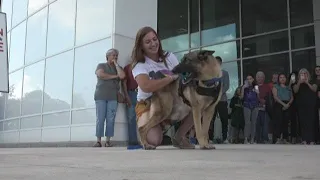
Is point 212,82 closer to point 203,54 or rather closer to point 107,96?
point 203,54

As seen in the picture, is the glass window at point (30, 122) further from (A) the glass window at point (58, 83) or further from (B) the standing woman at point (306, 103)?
(B) the standing woman at point (306, 103)

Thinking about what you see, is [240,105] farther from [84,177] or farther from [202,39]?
[84,177]

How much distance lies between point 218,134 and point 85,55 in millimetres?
4326

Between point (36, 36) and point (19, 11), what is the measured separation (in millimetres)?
2719

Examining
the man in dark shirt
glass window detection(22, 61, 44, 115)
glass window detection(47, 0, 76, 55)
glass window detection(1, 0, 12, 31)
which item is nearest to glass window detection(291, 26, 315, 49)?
the man in dark shirt

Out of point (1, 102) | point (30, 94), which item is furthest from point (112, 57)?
point (1, 102)

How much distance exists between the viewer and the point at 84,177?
1.89 m

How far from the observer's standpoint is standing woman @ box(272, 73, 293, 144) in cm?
867

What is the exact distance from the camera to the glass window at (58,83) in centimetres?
1048

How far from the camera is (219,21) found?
49.5 feet

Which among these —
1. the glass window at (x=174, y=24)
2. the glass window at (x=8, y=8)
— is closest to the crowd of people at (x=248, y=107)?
the glass window at (x=174, y=24)

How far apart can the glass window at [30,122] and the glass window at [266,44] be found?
23.2 ft

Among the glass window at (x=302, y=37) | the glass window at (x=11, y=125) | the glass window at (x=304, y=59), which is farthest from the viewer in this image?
the glass window at (x=11, y=125)

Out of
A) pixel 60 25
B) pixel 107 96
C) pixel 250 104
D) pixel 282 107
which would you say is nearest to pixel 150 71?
pixel 107 96
